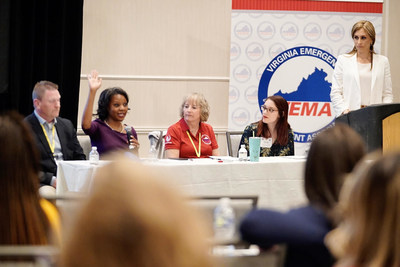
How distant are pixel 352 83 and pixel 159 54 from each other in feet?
8.04

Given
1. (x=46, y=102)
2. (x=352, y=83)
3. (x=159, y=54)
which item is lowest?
(x=46, y=102)

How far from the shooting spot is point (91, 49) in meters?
7.27

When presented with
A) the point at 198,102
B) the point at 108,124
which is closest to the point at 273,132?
the point at 198,102

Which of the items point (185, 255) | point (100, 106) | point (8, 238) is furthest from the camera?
point (100, 106)

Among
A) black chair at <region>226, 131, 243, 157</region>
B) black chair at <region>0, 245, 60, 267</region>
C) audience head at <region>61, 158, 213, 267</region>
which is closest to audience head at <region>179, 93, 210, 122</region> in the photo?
black chair at <region>226, 131, 243, 157</region>

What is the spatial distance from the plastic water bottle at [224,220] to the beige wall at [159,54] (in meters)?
5.06

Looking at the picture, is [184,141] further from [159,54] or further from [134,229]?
[134,229]

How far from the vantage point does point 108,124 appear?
5125 mm

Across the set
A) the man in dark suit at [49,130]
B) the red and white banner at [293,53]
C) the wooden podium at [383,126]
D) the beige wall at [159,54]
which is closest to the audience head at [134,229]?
the wooden podium at [383,126]

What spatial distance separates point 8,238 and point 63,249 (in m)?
0.77

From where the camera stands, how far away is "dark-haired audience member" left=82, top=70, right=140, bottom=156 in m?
5.01

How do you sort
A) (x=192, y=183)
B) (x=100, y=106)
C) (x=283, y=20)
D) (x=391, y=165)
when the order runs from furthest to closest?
(x=283, y=20), (x=100, y=106), (x=192, y=183), (x=391, y=165)

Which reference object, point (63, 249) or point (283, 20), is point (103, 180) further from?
point (283, 20)

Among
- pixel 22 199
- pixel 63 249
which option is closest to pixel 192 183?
pixel 22 199
